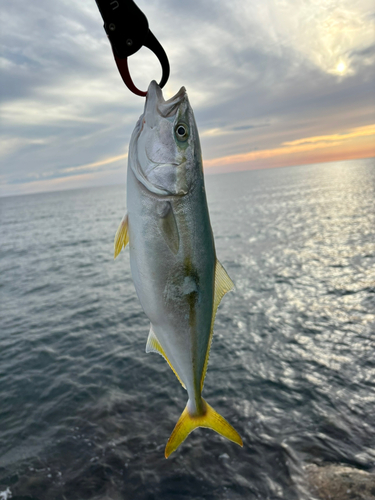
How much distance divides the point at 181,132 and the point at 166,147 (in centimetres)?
17

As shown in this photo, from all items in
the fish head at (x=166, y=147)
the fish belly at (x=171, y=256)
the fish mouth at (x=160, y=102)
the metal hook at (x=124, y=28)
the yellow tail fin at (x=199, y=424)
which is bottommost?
the yellow tail fin at (x=199, y=424)

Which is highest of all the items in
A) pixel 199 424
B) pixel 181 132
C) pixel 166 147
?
pixel 181 132

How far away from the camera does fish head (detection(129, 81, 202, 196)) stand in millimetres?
2672

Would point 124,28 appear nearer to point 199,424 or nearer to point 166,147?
point 166,147

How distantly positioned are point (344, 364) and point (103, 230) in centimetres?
4909

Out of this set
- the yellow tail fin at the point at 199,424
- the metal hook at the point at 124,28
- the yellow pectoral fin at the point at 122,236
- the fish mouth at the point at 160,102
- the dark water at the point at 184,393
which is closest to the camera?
the metal hook at the point at 124,28

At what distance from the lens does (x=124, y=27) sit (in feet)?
7.54

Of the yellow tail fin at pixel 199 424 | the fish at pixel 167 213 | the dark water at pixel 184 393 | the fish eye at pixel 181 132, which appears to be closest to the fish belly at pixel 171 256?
the fish at pixel 167 213

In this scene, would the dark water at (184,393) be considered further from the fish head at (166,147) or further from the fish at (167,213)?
the fish head at (166,147)

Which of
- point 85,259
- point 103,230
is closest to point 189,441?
point 85,259

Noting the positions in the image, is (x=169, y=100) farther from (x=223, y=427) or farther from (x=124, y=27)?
(x=223, y=427)

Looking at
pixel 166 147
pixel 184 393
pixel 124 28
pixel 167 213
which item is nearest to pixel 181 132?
pixel 166 147

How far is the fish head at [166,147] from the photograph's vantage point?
2.67 m

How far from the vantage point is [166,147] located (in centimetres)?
273
